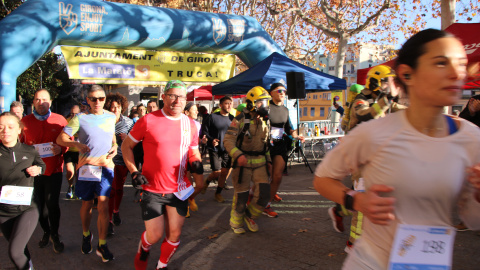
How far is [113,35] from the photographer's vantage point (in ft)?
32.3

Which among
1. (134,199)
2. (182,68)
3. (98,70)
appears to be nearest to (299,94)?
(134,199)

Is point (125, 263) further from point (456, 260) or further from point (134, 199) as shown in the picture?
point (456, 260)

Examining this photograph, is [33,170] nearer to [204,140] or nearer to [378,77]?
[204,140]

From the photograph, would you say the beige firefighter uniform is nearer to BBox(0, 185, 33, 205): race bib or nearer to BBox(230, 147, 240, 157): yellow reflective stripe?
BBox(230, 147, 240, 157): yellow reflective stripe

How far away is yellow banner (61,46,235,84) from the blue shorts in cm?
662

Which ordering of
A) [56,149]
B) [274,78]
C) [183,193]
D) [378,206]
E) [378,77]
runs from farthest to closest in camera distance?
[274,78] < [56,149] < [378,77] < [183,193] < [378,206]

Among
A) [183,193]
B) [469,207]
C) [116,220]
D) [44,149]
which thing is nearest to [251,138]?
[183,193]

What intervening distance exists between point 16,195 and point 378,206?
3.27 meters

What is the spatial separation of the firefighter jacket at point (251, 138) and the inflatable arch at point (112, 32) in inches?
239

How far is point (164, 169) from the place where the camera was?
133 inches

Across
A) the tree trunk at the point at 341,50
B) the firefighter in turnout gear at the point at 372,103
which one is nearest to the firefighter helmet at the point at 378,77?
Result: the firefighter in turnout gear at the point at 372,103

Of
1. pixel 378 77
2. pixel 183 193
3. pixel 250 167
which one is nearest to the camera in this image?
pixel 183 193

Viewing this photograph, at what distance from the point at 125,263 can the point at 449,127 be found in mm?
3734

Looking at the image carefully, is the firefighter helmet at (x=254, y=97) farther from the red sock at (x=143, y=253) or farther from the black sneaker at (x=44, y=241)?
the black sneaker at (x=44, y=241)
